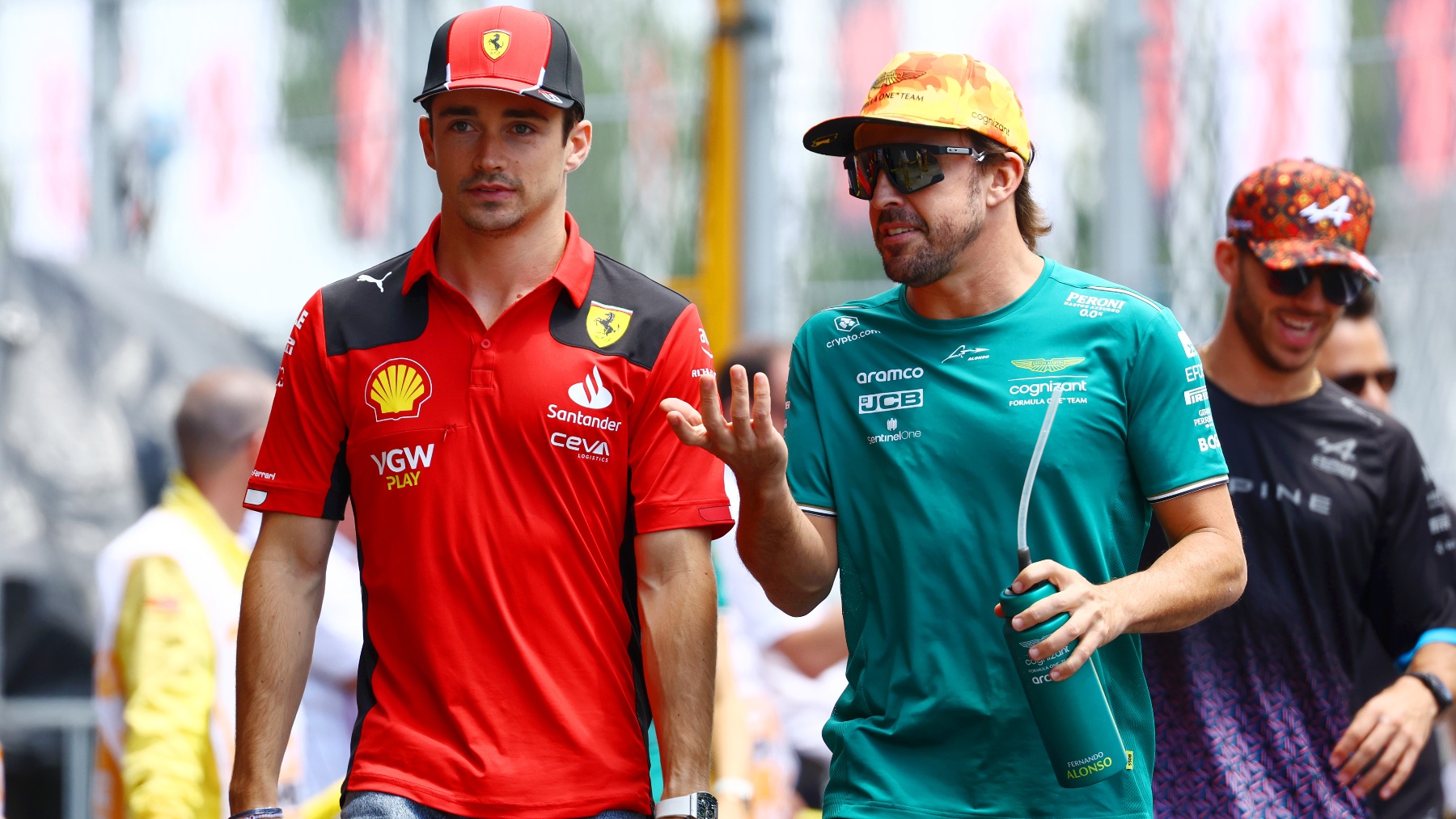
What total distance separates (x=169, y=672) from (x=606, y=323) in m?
2.00

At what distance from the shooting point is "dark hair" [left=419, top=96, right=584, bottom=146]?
134 inches

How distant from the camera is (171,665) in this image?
4594 mm

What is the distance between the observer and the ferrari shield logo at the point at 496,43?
332 centimetres

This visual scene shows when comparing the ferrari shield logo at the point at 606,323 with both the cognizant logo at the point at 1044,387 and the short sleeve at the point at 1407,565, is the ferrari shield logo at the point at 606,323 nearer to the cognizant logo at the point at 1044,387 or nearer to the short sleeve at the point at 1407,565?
the cognizant logo at the point at 1044,387

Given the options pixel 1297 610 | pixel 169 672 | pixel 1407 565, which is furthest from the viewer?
pixel 169 672

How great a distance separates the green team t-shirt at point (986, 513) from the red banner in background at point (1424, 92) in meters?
5.81

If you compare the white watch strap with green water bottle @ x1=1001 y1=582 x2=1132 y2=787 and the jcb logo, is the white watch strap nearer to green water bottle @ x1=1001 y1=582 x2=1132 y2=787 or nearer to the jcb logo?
green water bottle @ x1=1001 y1=582 x2=1132 y2=787

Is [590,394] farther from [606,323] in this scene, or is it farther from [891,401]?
[891,401]

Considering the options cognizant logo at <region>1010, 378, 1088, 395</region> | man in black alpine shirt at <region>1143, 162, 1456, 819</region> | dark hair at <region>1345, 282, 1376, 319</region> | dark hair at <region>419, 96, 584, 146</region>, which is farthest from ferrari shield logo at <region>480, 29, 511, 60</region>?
dark hair at <region>1345, 282, 1376, 319</region>

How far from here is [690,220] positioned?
9.18m

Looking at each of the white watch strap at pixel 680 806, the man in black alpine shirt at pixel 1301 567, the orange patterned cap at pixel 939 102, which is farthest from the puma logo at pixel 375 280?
the man in black alpine shirt at pixel 1301 567

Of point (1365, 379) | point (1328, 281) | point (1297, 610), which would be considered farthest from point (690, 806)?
point (1365, 379)

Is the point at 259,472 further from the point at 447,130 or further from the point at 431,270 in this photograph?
the point at 447,130

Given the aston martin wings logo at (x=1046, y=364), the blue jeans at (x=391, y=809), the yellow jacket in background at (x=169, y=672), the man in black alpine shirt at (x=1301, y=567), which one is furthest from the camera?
the yellow jacket in background at (x=169, y=672)
